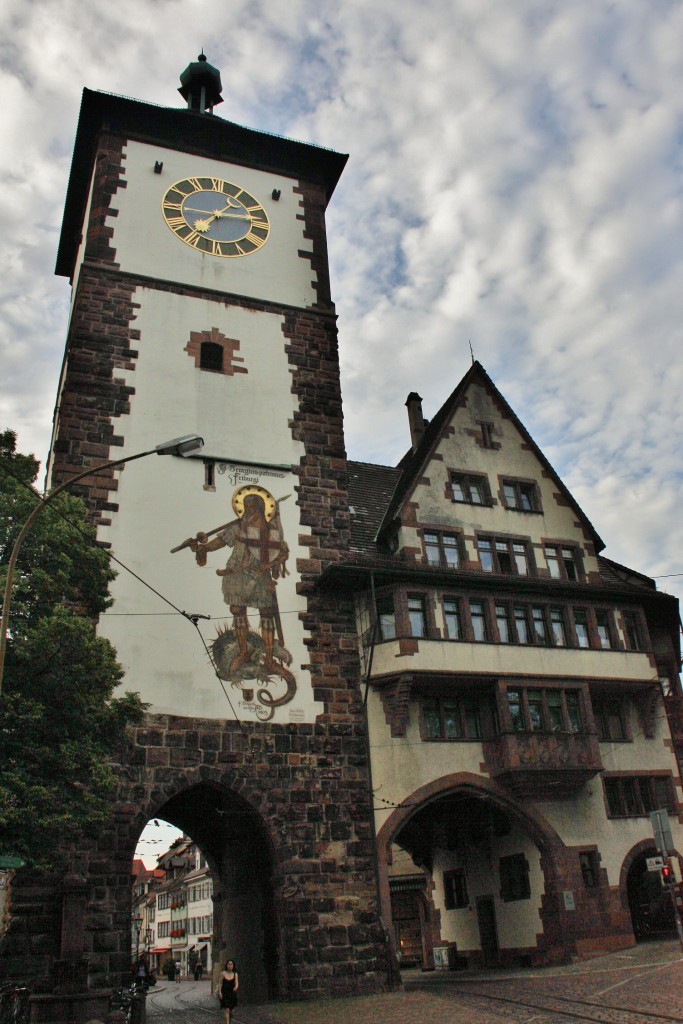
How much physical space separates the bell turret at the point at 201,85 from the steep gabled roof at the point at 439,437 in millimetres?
13920

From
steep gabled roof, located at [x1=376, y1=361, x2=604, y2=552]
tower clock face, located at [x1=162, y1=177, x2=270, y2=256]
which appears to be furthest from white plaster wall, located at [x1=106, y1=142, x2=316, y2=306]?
steep gabled roof, located at [x1=376, y1=361, x2=604, y2=552]

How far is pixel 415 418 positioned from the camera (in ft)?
97.6

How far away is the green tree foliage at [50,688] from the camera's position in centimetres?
1297

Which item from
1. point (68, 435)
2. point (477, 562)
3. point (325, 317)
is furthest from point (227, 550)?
point (325, 317)

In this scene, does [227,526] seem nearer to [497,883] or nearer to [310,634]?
[310,634]

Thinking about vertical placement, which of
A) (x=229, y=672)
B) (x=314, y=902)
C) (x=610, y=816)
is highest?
(x=229, y=672)

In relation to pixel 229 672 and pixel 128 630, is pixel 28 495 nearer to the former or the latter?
pixel 128 630

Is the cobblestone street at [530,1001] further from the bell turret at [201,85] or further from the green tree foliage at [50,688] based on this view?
the bell turret at [201,85]

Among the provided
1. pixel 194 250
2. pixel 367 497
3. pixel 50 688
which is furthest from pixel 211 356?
pixel 50 688

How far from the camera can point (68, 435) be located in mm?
20953

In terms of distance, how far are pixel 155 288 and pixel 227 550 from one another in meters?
7.97

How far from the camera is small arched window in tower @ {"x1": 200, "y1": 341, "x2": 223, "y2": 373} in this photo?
23.9 m

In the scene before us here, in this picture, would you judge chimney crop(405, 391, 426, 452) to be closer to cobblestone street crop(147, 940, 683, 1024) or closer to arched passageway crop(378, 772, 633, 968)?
arched passageway crop(378, 772, 633, 968)

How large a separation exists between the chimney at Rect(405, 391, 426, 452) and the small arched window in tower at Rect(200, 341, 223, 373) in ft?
25.8
